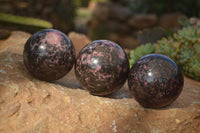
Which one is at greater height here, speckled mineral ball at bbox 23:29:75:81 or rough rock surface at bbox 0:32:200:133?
speckled mineral ball at bbox 23:29:75:81

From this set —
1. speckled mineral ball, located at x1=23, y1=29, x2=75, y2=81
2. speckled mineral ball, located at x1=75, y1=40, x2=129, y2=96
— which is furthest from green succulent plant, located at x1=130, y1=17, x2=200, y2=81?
speckled mineral ball, located at x1=23, y1=29, x2=75, y2=81

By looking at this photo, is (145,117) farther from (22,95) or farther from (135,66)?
(22,95)

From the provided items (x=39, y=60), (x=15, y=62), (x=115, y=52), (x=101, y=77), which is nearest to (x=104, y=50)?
(x=115, y=52)

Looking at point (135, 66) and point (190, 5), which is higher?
point (135, 66)

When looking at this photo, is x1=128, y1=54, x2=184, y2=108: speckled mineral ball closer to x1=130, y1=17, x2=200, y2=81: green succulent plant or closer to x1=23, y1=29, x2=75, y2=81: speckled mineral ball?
x1=23, y1=29, x2=75, y2=81: speckled mineral ball

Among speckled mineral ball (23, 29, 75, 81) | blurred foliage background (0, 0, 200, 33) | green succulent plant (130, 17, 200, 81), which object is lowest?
blurred foliage background (0, 0, 200, 33)

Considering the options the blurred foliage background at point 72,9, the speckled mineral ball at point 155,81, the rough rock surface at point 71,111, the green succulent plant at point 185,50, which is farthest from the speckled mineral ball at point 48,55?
the blurred foliage background at point 72,9

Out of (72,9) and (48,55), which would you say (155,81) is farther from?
(72,9)
